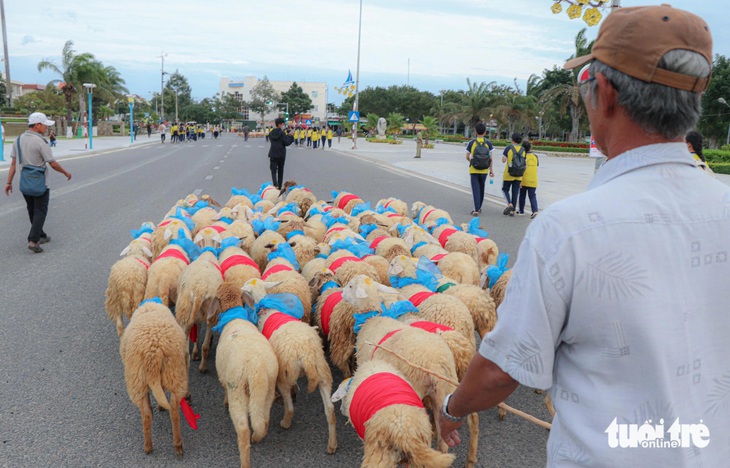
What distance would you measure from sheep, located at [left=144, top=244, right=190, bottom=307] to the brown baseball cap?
4.17 m

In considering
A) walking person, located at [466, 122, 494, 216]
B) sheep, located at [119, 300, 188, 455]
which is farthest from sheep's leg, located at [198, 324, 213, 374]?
walking person, located at [466, 122, 494, 216]

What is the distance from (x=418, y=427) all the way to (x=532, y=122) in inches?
2063

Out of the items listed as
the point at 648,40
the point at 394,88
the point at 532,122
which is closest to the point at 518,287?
the point at 648,40

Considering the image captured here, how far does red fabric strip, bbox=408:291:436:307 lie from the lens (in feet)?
13.4

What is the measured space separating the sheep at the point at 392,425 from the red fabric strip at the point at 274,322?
1.07m

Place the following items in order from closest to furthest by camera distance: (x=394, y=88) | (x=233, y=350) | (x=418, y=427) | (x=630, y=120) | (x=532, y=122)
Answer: (x=630, y=120) < (x=418, y=427) < (x=233, y=350) < (x=532, y=122) < (x=394, y=88)

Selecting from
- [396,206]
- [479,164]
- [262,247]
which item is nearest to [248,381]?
[262,247]

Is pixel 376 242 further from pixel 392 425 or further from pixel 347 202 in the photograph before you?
pixel 392 425

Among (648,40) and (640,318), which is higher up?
(648,40)

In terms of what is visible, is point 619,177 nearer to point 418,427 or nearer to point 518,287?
point 518,287

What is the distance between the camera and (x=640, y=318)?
3.79 ft

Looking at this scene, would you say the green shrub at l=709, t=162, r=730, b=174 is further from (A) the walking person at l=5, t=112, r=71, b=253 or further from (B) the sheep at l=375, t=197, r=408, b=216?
(A) the walking person at l=5, t=112, r=71, b=253

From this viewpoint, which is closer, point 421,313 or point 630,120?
point 630,120

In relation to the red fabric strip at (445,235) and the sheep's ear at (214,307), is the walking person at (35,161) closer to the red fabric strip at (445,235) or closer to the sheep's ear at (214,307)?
the sheep's ear at (214,307)
